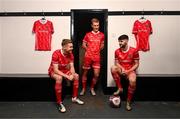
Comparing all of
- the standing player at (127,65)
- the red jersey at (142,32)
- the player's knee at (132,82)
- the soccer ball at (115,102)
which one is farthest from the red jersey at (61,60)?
the red jersey at (142,32)

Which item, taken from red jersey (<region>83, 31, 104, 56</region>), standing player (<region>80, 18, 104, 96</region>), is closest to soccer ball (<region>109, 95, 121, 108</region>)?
standing player (<region>80, 18, 104, 96</region>)

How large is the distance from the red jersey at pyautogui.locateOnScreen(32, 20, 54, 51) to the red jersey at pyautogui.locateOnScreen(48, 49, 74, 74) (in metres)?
1.03

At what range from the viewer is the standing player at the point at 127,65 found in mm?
4191

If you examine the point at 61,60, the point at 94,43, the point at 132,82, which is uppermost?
the point at 94,43

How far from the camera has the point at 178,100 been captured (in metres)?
4.59

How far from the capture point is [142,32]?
504 centimetres

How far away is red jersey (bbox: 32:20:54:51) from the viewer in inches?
202

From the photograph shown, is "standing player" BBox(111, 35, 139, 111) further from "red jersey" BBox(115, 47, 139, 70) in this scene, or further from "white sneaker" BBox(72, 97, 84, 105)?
"white sneaker" BBox(72, 97, 84, 105)

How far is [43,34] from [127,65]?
1818 millimetres

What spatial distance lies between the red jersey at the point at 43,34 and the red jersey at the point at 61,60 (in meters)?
1.03

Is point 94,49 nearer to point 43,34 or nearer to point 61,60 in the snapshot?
point 61,60

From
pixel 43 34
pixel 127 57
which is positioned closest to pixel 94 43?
pixel 127 57
